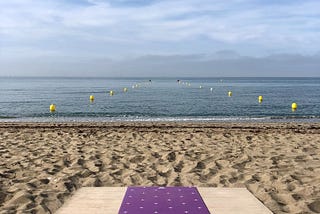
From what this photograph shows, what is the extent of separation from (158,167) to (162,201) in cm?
256

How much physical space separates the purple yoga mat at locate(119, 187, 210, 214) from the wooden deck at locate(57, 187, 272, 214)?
10 centimetres

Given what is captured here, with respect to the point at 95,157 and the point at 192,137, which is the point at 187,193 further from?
the point at 192,137

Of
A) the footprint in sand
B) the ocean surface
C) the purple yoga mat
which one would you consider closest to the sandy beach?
the footprint in sand

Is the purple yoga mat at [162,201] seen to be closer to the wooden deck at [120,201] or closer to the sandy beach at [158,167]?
the wooden deck at [120,201]

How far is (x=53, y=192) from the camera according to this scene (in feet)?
16.9

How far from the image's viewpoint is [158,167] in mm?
6809

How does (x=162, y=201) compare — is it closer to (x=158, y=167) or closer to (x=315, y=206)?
(x=315, y=206)

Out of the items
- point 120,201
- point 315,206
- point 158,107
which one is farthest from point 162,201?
point 158,107

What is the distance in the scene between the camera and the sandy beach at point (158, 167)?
16.3 ft

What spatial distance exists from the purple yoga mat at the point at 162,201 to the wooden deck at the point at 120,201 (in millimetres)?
96

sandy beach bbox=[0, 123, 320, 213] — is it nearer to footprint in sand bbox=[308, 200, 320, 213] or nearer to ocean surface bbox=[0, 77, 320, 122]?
footprint in sand bbox=[308, 200, 320, 213]

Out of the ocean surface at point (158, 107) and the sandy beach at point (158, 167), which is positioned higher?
the sandy beach at point (158, 167)

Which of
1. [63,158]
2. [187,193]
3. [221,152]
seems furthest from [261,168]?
[63,158]

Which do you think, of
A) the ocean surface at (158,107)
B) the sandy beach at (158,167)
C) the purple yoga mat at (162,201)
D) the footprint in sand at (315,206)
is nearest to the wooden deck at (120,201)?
the purple yoga mat at (162,201)
